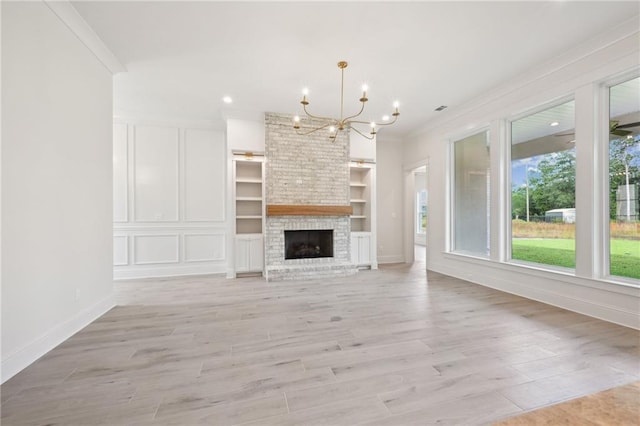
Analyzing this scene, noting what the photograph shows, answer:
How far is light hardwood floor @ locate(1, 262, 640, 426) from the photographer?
5.32ft

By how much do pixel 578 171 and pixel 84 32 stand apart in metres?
5.90

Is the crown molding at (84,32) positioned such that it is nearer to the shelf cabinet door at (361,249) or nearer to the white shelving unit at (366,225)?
the white shelving unit at (366,225)

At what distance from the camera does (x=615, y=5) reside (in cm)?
258

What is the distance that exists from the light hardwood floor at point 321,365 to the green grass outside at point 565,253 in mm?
708

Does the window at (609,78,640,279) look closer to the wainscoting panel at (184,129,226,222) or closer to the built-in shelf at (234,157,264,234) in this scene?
the built-in shelf at (234,157,264,234)

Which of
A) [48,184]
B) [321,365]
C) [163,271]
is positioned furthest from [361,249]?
[48,184]

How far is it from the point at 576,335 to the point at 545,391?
1.31 metres

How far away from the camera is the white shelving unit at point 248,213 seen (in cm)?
536

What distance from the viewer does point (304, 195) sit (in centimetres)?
557

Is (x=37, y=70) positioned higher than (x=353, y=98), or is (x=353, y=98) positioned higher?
(x=353, y=98)

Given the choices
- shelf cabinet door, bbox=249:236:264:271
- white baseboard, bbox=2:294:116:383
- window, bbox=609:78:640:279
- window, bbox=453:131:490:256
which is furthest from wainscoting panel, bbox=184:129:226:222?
window, bbox=609:78:640:279

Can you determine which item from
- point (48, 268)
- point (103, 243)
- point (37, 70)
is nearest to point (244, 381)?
point (48, 268)

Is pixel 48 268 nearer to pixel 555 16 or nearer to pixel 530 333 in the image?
pixel 530 333

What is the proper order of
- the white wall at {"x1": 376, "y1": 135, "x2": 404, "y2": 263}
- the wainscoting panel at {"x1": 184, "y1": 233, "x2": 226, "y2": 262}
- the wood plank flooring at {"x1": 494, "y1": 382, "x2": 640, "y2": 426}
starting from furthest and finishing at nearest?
the white wall at {"x1": 376, "y1": 135, "x2": 404, "y2": 263}, the wainscoting panel at {"x1": 184, "y1": 233, "x2": 226, "y2": 262}, the wood plank flooring at {"x1": 494, "y1": 382, "x2": 640, "y2": 426}
